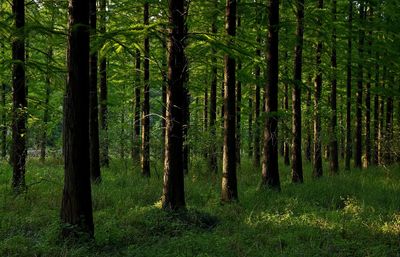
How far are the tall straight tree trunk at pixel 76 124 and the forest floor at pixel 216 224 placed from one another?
0.41 meters

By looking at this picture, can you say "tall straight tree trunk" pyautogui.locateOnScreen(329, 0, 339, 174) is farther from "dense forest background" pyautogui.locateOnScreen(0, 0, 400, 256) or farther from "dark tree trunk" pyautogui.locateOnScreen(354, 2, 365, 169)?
"dark tree trunk" pyautogui.locateOnScreen(354, 2, 365, 169)

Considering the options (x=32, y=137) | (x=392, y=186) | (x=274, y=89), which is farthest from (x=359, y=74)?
(x=32, y=137)

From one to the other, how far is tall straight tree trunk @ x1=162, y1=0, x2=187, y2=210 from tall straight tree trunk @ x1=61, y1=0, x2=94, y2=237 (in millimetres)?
2210

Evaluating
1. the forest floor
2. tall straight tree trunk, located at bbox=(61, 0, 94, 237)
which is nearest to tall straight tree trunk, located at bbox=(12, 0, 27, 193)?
the forest floor

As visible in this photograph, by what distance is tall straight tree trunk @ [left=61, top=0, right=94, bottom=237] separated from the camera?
7402 mm

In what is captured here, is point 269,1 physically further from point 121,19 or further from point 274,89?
point 121,19

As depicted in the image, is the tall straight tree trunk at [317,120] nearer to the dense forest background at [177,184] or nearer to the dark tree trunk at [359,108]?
the dense forest background at [177,184]

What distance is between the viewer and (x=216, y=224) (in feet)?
29.5

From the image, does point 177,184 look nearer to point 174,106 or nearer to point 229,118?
point 174,106

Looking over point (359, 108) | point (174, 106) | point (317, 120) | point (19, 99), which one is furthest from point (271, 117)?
point (359, 108)

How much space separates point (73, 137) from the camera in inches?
292

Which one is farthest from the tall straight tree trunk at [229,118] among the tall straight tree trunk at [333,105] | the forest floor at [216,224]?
the tall straight tree trunk at [333,105]

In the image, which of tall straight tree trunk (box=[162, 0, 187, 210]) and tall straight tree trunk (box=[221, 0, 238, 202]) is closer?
tall straight tree trunk (box=[162, 0, 187, 210])

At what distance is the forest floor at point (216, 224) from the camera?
705 cm
